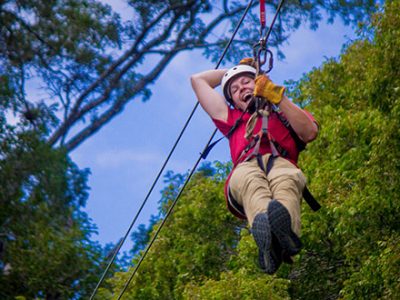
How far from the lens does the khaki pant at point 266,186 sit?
5.63 metres

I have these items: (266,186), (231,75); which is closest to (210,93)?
(231,75)

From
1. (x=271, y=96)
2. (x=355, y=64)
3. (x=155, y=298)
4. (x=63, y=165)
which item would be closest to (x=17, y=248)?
(x=63, y=165)

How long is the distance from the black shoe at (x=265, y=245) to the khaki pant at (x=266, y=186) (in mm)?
86

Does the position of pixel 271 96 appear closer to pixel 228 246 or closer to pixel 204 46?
pixel 228 246

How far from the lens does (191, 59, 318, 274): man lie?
216 inches

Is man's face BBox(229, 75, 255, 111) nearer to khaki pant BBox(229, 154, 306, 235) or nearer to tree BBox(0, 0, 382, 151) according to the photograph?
khaki pant BBox(229, 154, 306, 235)

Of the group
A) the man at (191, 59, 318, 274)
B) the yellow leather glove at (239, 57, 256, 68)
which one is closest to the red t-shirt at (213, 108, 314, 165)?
the man at (191, 59, 318, 274)

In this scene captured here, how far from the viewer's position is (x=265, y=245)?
5465mm

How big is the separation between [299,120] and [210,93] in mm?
663

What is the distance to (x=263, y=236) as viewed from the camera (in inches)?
215

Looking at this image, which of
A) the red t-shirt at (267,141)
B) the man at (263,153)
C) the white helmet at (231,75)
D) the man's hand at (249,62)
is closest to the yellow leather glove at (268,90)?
the man at (263,153)

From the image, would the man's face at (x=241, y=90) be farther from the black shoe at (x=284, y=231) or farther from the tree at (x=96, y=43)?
the tree at (x=96, y=43)

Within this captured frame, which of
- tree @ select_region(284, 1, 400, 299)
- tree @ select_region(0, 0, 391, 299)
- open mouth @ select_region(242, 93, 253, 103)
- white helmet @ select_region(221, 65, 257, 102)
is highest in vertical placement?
tree @ select_region(0, 0, 391, 299)

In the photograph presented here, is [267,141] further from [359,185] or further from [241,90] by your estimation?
[359,185]
